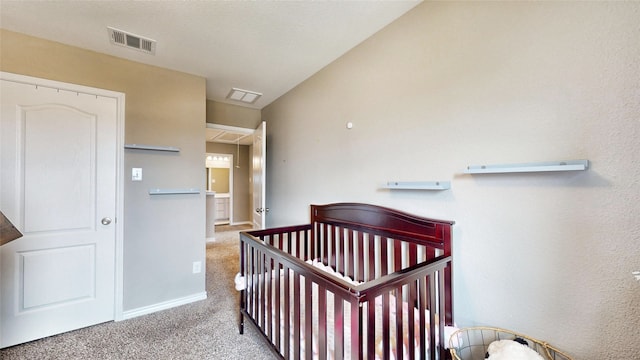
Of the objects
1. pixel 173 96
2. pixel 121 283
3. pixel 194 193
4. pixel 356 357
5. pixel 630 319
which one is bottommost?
pixel 121 283

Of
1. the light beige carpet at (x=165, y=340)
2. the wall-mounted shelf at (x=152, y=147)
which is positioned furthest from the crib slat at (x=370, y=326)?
the wall-mounted shelf at (x=152, y=147)

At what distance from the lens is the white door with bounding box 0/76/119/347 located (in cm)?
183

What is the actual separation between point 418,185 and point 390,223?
1.14 ft

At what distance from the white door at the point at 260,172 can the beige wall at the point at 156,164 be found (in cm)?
70

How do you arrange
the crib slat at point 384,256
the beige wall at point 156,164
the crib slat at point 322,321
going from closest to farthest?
the crib slat at point 322,321, the crib slat at point 384,256, the beige wall at point 156,164

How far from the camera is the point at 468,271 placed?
53.1 inches

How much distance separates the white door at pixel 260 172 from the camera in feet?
9.96

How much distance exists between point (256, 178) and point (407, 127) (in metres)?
2.45

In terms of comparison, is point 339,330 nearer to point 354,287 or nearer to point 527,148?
point 354,287

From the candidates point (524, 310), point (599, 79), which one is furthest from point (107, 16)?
point (524, 310)

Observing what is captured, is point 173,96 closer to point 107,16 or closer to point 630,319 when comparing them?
point 107,16

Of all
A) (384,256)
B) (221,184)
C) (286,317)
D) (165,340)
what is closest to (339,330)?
(286,317)

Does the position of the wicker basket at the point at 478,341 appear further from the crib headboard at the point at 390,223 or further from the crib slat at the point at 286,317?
the crib slat at the point at 286,317

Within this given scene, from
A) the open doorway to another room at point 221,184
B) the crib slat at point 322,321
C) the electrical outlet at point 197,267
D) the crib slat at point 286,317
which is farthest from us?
the open doorway to another room at point 221,184
